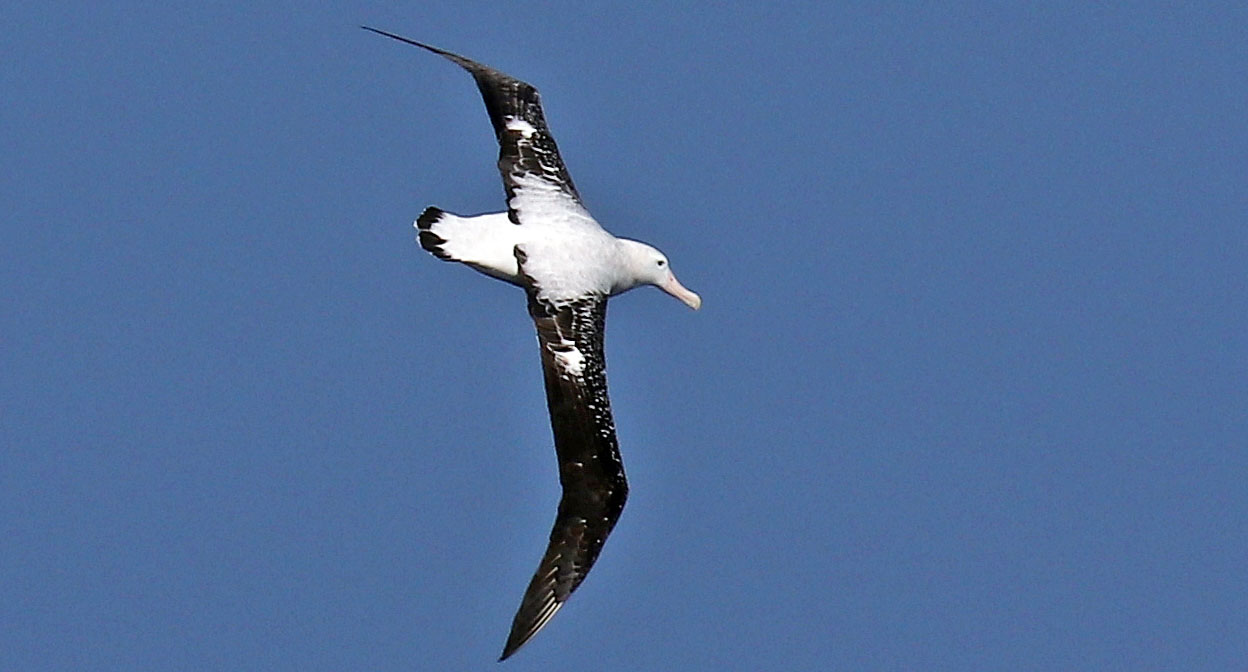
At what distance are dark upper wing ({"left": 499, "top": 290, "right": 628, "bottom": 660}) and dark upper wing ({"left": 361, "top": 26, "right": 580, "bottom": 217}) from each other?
71.9 inches

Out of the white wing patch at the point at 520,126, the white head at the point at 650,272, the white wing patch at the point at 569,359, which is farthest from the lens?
the white wing patch at the point at 520,126

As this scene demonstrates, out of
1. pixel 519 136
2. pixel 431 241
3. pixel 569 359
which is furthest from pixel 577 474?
pixel 519 136

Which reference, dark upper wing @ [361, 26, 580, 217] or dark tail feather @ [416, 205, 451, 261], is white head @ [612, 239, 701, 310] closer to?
dark upper wing @ [361, 26, 580, 217]

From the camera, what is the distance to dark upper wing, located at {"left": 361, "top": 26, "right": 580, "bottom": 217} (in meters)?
26.4

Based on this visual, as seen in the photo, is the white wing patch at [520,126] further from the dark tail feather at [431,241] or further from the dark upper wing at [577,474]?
the dark upper wing at [577,474]

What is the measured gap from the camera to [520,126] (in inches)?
1061

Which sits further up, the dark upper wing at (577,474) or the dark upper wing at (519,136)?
the dark upper wing at (519,136)

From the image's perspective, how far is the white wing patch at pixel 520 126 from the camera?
26906 millimetres

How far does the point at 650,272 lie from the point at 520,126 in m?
1.73

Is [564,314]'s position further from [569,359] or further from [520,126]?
[520,126]

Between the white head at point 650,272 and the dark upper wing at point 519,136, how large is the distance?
669mm

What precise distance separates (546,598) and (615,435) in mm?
1426

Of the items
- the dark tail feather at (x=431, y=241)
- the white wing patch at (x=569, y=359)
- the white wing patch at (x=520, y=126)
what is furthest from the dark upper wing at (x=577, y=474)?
the white wing patch at (x=520, y=126)

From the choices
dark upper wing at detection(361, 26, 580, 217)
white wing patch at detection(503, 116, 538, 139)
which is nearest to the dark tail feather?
dark upper wing at detection(361, 26, 580, 217)
